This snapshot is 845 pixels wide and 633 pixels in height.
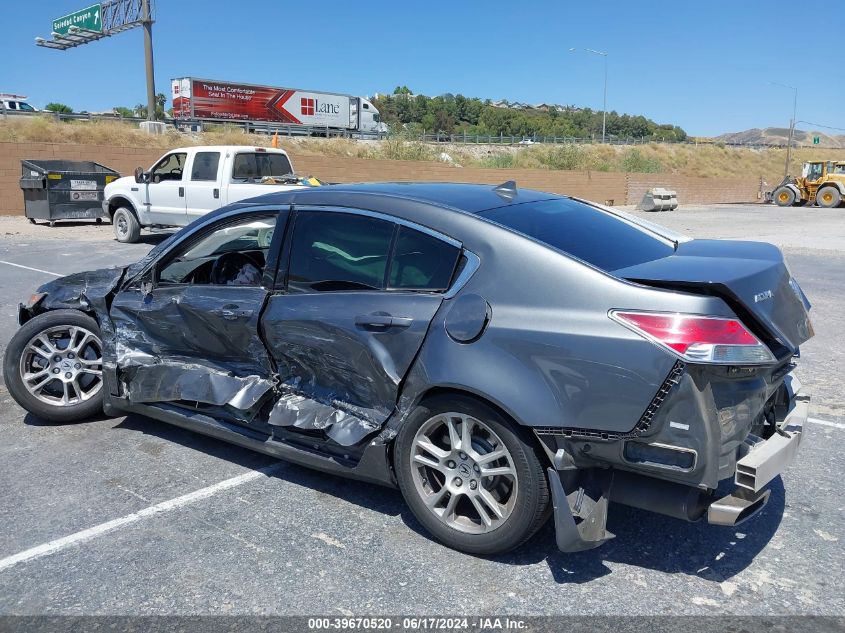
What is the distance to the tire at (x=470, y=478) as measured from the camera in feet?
9.89

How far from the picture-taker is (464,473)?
3217mm

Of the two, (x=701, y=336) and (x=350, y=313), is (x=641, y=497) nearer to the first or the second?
(x=701, y=336)

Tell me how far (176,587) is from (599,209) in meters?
2.96

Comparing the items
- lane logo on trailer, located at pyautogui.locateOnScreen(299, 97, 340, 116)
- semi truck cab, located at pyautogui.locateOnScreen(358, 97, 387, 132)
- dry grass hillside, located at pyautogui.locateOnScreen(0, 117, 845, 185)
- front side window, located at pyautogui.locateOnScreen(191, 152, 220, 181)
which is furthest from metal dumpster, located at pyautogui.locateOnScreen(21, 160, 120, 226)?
semi truck cab, located at pyautogui.locateOnScreen(358, 97, 387, 132)

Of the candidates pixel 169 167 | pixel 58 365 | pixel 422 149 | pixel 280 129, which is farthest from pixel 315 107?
pixel 58 365

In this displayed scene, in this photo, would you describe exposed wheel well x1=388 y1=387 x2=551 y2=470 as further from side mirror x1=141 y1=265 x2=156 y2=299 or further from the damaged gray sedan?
side mirror x1=141 y1=265 x2=156 y2=299

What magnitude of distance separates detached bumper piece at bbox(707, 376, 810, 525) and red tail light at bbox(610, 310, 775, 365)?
0.44m

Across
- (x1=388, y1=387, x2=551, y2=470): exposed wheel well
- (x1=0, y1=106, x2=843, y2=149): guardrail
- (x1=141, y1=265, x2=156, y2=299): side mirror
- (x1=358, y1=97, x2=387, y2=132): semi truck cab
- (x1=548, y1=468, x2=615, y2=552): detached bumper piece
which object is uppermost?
(x1=358, y1=97, x2=387, y2=132): semi truck cab

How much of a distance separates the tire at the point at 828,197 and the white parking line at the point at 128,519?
41296 mm

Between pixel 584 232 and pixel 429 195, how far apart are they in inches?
31.9

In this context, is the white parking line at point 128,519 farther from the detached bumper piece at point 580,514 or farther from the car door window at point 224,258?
the detached bumper piece at point 580,514

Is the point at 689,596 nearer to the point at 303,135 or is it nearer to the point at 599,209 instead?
the point at 599,209

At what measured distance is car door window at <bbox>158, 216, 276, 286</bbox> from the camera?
4.39 metres

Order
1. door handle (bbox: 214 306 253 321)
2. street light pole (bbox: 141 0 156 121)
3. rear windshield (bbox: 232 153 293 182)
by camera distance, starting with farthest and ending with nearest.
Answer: street light pole (bbox: 141 0 156 121), rear windshield (bbox: 232 153 293 182), door handle (bbox: 214 306 253 321)
